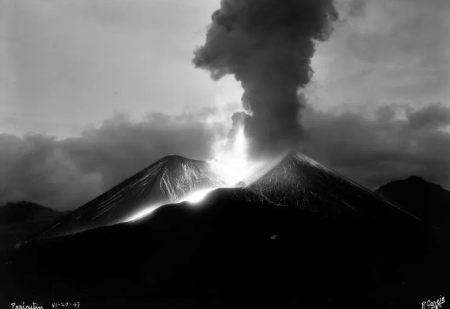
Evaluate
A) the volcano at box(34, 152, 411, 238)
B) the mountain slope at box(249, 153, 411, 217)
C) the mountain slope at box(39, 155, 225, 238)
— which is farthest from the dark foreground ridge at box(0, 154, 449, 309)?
the mountain slope at box(39, 155, 225, 238)

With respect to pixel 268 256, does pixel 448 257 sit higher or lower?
lower

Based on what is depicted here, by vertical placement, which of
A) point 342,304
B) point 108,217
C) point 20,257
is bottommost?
point 342,304

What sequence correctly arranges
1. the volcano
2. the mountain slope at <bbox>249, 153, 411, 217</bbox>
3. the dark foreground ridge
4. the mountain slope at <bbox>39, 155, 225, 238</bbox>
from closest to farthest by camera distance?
the dark foreground ridge < the mountain slope at <bbox>39, 155, 225, 238</bbox> < the volcano < the mountain slope at <bbox>249, 153, 411, 217</bbox>

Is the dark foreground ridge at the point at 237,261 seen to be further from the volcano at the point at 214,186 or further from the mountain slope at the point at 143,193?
the mountain slope at the point at 143,193

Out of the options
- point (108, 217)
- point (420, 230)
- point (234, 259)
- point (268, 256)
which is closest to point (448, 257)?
point (420, 230)

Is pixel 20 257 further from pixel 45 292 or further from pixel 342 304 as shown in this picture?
pixel 342 304

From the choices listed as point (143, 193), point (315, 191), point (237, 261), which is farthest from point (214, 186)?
point (237, 261)

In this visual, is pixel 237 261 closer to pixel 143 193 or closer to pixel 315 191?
pixel 143 193

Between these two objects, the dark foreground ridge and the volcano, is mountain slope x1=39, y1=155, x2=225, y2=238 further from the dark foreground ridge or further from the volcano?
the dark foreground ridge
